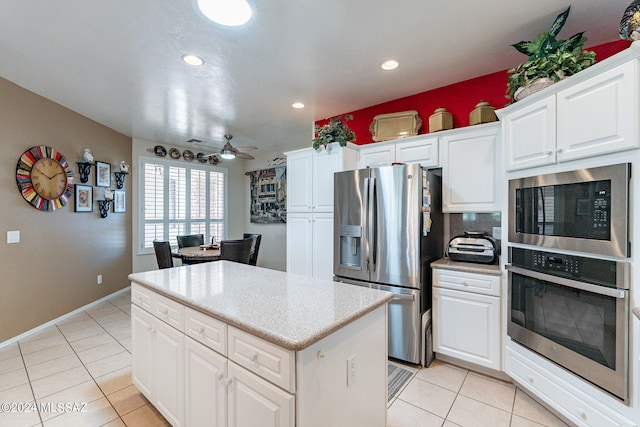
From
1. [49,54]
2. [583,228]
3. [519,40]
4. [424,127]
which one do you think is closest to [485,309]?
[583,228]

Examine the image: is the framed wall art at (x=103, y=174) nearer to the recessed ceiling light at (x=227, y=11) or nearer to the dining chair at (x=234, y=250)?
the dining chair at (x=234, y=250)

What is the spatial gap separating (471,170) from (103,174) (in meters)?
4.98

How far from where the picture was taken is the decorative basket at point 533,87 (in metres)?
1.90

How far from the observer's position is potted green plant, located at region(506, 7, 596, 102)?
183 centimetres

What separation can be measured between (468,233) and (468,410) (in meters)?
1.43

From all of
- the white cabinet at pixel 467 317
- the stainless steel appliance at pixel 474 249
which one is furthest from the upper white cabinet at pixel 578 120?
the white cabinet at pixel 467 317

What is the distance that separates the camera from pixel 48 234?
341 cm

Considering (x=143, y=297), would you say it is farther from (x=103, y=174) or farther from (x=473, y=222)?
(x=103, y=174)

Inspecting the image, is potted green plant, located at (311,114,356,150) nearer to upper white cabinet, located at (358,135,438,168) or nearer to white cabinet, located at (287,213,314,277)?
upper white cabinet, located at (358,135,438,168)

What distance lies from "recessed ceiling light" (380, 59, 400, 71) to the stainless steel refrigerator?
932mm

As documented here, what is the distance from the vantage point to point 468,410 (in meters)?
1.97

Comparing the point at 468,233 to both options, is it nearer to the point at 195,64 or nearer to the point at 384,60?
the point at 384,60

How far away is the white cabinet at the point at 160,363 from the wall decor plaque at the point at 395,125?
274cm

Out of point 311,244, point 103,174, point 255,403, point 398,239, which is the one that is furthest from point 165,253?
point 255,403
